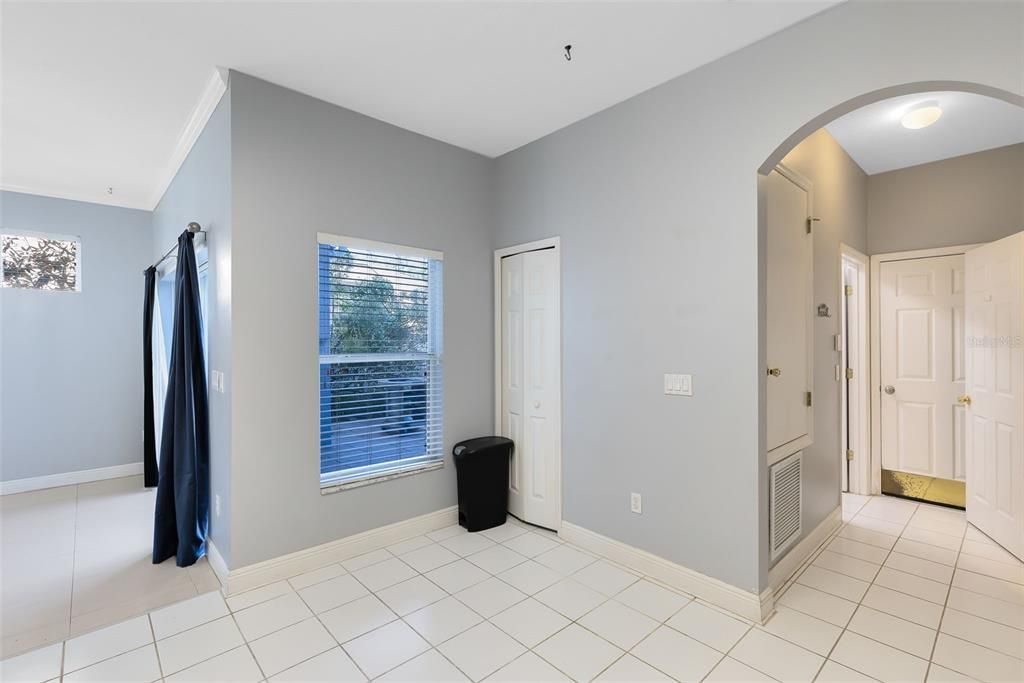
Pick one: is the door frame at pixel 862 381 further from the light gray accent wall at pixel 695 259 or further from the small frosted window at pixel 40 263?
the small frosted window at pixel 40 263

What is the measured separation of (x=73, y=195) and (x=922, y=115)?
279 inches

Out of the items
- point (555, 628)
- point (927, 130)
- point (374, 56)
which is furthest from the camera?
point (927, 130)

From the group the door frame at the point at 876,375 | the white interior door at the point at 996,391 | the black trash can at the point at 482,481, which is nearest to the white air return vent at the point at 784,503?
the white interior door at the point at 996,391

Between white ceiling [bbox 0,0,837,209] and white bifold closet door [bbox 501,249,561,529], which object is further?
white bifold closet door [bbox 501,249,561,529]

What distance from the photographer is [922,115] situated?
9.63 feet

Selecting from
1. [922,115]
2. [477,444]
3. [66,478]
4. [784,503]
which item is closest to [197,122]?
[477,444]

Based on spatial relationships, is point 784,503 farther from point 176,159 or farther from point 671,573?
point 176,159

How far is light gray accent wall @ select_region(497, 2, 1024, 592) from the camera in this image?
194cm

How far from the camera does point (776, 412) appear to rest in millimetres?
2627

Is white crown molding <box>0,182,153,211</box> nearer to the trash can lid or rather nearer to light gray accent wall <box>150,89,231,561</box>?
light gray accent wall <box>150,89,231,561</box>

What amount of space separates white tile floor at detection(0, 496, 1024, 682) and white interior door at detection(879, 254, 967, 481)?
1.10 meters

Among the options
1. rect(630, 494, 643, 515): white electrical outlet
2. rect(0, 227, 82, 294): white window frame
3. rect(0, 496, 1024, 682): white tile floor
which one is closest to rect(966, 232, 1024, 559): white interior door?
rect(0, 496, 1024, 682): white tile floor

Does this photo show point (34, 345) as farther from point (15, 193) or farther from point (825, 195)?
point (825, 195)

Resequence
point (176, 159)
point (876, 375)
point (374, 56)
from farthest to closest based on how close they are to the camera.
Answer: point (876, 375) → point (176, 159) → point (374, 56)
